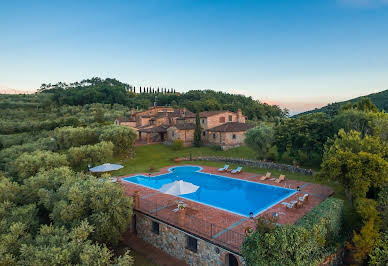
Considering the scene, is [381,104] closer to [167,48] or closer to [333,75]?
[333,75]

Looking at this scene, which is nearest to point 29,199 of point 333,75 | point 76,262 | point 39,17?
point 76,262

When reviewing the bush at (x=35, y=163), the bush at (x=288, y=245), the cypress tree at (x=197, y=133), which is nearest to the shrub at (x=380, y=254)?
the bush at (x=288, y=245)

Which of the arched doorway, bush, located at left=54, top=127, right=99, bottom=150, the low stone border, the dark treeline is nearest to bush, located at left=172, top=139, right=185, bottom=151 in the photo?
the low stone border

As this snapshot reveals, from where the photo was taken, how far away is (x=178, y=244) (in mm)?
12766

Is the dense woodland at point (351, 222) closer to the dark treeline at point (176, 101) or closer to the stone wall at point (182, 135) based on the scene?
the stone wall at point (182, 135)

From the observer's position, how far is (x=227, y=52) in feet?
145

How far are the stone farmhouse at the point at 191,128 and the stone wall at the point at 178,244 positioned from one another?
25.8m

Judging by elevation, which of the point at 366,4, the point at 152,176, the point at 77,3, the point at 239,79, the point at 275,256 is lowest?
the point at 152,176

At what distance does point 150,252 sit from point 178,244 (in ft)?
7.08

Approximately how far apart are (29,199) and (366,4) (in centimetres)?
3818

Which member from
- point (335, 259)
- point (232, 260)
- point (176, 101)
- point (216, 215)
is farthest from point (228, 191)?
point (176, 101)

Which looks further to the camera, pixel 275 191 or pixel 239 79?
pixel 239 79

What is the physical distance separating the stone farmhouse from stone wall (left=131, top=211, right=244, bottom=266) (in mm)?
25842

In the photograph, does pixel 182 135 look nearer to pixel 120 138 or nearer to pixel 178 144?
pixel 178 144
